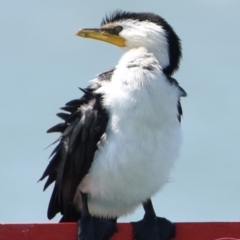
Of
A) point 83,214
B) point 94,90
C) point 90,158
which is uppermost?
point 94,90

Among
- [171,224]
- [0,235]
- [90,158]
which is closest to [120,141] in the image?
[90,158]

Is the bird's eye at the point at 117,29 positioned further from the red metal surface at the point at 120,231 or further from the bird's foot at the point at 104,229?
the red metal surface at the point at 120,231

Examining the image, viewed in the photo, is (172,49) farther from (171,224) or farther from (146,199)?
(171,224)

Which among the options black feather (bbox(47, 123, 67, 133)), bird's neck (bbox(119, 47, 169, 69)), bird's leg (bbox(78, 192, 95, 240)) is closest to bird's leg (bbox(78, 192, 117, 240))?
bird's leg (bbox(78, 192, 95, 240))

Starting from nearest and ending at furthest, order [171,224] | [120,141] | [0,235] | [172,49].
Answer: [0,235] → [171,224] → [120,141] → [172,49]

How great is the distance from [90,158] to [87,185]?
0.74 feet

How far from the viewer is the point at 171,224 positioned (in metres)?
5.31

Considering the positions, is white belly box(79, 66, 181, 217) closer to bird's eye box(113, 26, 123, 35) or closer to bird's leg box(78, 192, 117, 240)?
bird's leg box(78, 192, 117, 240)

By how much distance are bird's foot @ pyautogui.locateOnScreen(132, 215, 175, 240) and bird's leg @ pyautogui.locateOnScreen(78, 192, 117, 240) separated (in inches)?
6.3

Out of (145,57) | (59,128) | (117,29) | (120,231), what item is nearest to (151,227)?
(120,231)

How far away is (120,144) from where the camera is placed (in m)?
5.75

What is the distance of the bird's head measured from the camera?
629 centimetres

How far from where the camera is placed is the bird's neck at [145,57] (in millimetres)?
6134

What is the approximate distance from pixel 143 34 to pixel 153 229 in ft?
5.14
